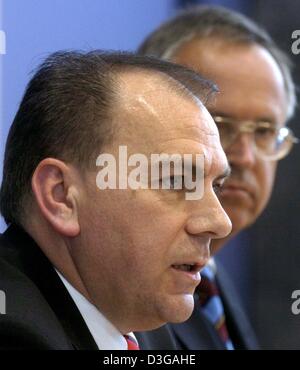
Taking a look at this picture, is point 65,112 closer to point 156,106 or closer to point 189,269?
point 156,106

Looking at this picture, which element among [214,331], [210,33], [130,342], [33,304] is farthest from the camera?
[210,33]

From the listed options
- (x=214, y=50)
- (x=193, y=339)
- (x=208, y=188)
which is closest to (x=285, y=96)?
(x=214, y=50)

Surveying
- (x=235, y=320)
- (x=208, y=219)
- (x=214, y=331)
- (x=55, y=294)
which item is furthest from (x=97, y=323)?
(x=235, y=320)

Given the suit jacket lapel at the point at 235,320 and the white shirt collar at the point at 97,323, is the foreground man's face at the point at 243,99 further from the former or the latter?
the white shirt collar at the point at 97,323

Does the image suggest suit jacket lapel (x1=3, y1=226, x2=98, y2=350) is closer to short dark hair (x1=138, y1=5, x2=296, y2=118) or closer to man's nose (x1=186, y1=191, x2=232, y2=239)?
man's nose (x1=186, y1=191, x2=232, y2=239)

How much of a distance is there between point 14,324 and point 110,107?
0.28m

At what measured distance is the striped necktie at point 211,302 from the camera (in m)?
1.64

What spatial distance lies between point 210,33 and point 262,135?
24 cm

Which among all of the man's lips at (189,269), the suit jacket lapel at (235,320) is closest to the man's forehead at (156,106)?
the man's lips at (189,269)

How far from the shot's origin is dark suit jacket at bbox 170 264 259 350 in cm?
141

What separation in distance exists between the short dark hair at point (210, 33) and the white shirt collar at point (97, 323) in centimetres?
75

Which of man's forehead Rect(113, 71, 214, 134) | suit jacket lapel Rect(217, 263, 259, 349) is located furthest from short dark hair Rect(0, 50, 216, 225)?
suit jacket lapel Rect(217, 263, 259, 349)

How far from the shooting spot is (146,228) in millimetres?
971

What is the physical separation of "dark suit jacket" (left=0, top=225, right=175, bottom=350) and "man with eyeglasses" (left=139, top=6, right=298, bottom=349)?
1.65 feet
